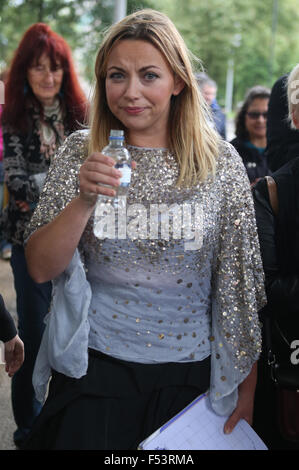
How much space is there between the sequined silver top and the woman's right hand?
0.32 m

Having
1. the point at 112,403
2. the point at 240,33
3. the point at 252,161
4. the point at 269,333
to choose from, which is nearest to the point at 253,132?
the point at 252,161

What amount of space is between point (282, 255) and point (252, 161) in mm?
2853

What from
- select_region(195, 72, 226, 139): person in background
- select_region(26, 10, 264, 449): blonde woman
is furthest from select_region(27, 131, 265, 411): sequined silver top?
select_region(195, 72, 226, 139): person in background

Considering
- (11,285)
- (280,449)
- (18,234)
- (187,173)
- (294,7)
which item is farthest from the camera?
(294,7)

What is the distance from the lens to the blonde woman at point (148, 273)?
5.49 ft

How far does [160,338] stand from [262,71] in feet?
98.8

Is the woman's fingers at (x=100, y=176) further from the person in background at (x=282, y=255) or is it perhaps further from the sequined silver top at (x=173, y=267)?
the person in background at (x=282, y=255)

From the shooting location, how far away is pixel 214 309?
6.22ft

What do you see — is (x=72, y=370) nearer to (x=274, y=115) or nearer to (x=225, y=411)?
(x=225, y=411)

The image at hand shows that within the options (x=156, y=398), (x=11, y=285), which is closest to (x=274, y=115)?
(x=156, y=398)

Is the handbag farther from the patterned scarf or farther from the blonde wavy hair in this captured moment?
the patterned scarf

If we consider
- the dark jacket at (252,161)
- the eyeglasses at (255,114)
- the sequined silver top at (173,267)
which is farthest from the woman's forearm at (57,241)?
the eyeglasses at (255,114)

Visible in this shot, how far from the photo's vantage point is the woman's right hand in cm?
140

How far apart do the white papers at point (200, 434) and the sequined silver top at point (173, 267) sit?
78 mm
